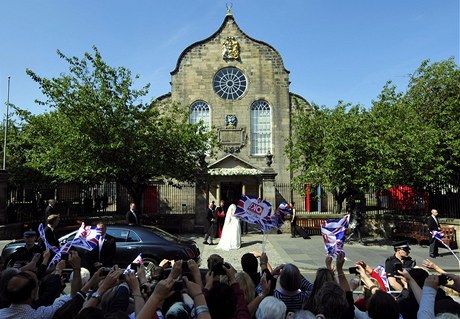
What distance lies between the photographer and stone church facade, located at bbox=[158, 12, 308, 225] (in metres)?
30.5

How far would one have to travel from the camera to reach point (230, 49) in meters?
31.1

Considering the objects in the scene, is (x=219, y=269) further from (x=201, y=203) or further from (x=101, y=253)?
(x=201, y=203)

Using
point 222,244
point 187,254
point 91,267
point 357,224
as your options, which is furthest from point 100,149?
point 357,224

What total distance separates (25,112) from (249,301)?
18426 mm

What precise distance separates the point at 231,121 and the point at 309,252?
17401 mm

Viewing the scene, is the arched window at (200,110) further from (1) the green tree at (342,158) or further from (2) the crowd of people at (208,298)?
(2) the crowd of people at (208,298)

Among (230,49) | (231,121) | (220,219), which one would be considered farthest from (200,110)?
(220,219)

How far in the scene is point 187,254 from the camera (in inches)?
391

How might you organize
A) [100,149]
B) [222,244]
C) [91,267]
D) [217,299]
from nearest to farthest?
[217,299], [91,267], [222,244], [100,149]

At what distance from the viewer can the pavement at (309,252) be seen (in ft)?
40.9

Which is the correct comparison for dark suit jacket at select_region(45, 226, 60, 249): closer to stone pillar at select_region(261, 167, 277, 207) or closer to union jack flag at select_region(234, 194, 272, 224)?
union jack flag at select_region(234, 194, 272, 224)

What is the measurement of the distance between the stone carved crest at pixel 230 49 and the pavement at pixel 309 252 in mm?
16881

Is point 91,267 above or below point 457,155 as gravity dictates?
below

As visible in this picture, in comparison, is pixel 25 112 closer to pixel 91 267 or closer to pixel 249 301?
pixel 91 267
